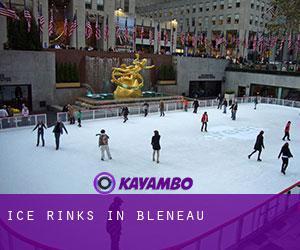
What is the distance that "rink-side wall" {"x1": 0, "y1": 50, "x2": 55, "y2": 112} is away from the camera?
2222 centimetres

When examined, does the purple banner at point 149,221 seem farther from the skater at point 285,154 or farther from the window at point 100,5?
the window at point 100,5

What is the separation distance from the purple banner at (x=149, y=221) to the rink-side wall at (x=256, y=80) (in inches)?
1080

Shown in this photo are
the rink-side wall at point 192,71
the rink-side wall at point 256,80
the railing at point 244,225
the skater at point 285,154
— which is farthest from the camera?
the rink-side wall at point 192,71

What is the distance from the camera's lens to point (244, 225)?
591cm

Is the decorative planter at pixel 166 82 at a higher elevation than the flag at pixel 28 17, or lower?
lower

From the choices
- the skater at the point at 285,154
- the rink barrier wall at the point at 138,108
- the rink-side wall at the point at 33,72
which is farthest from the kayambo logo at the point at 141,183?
the rink-side wall at the point at 33,72

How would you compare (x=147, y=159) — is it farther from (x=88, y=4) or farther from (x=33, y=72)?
(x=88, y=4)

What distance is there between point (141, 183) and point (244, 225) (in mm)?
4416

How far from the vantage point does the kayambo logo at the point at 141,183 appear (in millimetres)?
9414

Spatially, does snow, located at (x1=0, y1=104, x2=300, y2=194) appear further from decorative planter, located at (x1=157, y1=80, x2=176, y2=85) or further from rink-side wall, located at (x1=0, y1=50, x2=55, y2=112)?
decorative planter, located at (x1=157, y1=80, x2=176, y2=85)

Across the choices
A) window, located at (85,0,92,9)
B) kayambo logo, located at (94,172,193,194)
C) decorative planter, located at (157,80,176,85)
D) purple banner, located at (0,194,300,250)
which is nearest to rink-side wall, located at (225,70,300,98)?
decorative planter, located at (157,80,176,85)

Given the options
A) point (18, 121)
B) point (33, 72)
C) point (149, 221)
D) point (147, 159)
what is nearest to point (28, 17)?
point (33, 72)

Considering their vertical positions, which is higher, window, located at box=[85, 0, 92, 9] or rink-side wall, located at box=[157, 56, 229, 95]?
window, located at box=[85, 0, 92, 9]

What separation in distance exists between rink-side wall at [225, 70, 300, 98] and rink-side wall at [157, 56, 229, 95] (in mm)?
1450
